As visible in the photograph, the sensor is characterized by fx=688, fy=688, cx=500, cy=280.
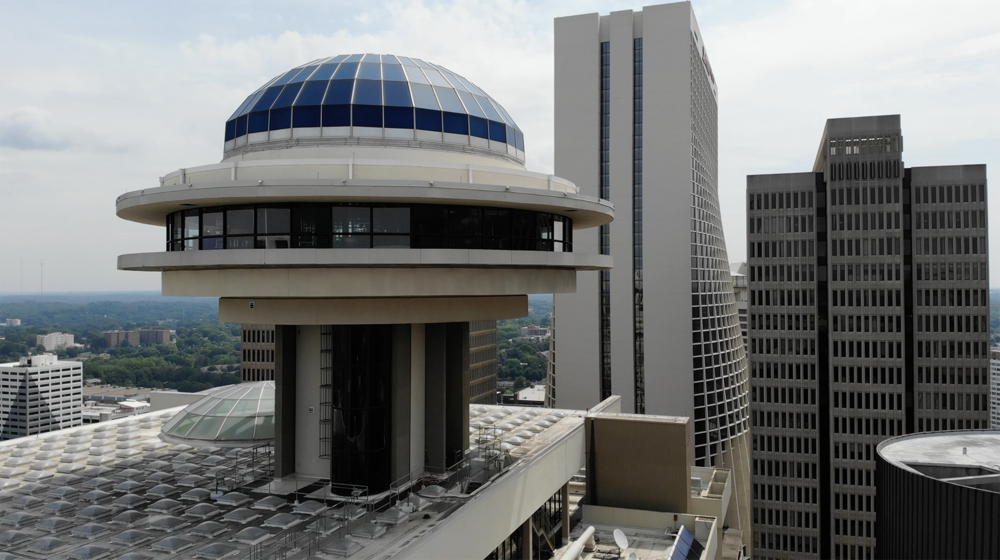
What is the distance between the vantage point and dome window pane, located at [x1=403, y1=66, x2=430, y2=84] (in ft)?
101

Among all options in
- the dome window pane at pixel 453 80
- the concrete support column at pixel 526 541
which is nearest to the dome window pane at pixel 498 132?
the dome window pane at pixel 453 80

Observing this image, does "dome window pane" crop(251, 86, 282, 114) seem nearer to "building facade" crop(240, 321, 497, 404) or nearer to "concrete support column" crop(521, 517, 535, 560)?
"concrete support column" crop(521, 517, 535, 560)

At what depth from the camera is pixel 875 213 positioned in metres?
104

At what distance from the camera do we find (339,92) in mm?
29172

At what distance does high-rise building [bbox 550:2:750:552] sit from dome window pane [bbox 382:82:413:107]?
7150 centimetres

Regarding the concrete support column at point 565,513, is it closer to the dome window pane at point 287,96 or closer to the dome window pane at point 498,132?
the dome window pane at point 498,132

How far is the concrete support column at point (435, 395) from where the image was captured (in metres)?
31.0

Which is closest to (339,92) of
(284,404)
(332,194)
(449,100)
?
(449,100)

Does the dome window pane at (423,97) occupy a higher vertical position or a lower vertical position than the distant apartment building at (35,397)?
higher

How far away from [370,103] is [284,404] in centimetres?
1341

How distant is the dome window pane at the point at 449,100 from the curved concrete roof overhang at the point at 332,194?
5.70 metres

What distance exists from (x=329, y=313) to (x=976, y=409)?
108m

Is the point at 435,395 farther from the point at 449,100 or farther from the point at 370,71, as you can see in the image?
the point at 370,71

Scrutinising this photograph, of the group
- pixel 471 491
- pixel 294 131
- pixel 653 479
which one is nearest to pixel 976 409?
pixel 653 479
